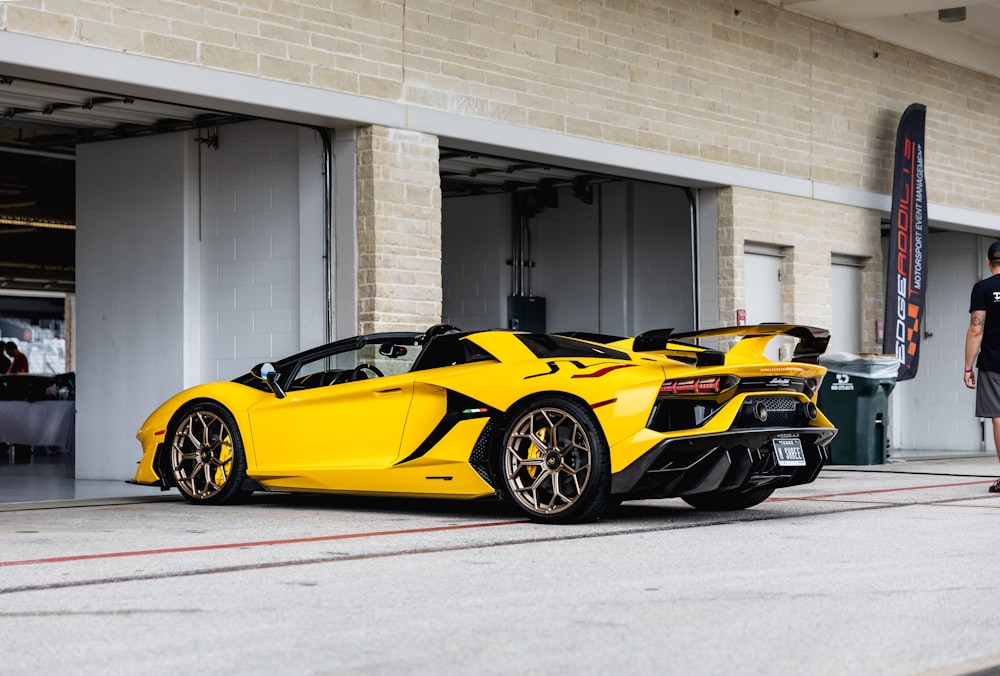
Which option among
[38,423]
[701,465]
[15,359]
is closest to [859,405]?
[701,465]

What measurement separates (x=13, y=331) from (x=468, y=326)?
2698cm

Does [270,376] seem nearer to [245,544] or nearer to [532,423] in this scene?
[532,423]

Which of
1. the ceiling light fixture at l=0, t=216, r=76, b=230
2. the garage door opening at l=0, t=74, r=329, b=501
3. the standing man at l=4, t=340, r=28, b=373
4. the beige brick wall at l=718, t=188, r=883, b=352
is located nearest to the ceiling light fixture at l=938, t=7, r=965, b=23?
the beige brick wall at l=718, t=188, r=883, b=352

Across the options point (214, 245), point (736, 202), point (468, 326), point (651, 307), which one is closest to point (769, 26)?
point (736, 202)

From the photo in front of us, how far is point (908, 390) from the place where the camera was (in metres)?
20.4

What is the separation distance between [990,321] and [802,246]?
6.40 meters

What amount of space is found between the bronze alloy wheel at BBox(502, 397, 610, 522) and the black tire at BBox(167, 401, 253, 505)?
2138 millimetres

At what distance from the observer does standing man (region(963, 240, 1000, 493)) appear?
9.65 meters

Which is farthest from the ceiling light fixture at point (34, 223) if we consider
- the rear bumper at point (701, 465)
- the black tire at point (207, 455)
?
the rear bumper at point (701, 465)

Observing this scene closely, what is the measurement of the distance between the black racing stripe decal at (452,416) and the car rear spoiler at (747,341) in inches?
39.2

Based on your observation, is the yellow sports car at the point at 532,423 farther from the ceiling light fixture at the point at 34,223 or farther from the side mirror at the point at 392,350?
the ceiling light fixture at the point at 34,223

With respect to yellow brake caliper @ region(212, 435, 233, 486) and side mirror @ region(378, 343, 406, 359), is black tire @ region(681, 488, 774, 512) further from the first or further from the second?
yellow brake caliper @ region(212, 435, 233, 486)

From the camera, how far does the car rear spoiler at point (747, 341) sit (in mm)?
7410

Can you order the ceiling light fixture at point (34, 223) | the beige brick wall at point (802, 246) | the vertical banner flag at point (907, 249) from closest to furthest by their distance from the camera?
the beige brick wall at point (802, 246) < the vertical banner flag at point (907, 249) < the ceiling light fixture at point (34, 223)
